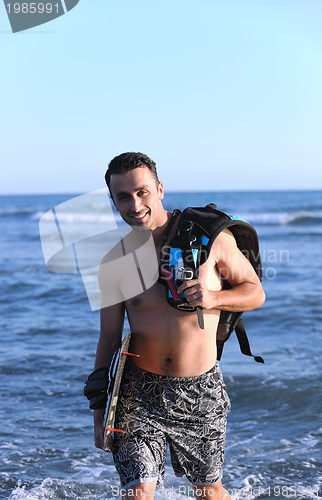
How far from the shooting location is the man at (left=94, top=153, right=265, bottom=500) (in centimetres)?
281

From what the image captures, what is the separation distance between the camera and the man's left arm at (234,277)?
2.71 m

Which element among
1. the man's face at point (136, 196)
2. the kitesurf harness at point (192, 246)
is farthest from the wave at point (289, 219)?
the man's face at point (136, 196)

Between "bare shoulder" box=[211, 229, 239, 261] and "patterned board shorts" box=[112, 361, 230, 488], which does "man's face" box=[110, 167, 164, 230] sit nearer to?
"bare shoulder" box=[211, 229, 239, 261]

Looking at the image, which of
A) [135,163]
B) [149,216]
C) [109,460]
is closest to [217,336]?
[149,216]

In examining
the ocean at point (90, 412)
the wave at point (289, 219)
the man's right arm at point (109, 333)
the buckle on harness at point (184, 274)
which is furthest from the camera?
the wave at point (289, 219)

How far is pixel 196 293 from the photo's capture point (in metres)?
2.51

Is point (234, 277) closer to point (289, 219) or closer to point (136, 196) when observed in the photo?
point (136, 196)

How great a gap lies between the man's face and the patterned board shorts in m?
0.92

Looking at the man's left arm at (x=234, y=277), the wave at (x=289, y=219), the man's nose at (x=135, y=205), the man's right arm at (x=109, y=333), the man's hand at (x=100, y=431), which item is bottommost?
the wave at (x=289, y=219)

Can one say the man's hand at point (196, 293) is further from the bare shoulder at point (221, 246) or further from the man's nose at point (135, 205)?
the man's nose at point (135, 205)

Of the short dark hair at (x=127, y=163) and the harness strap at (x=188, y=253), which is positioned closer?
the harness strap at (x=188, y=253)

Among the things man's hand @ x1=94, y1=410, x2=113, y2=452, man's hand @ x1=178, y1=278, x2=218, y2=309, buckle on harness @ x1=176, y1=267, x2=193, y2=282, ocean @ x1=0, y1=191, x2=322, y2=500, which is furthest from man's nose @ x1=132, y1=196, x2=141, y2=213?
ocean @ x1=0, y1=191, x2=322, y2=500

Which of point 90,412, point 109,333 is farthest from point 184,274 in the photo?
point 90,412

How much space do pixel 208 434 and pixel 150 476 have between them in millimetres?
414
